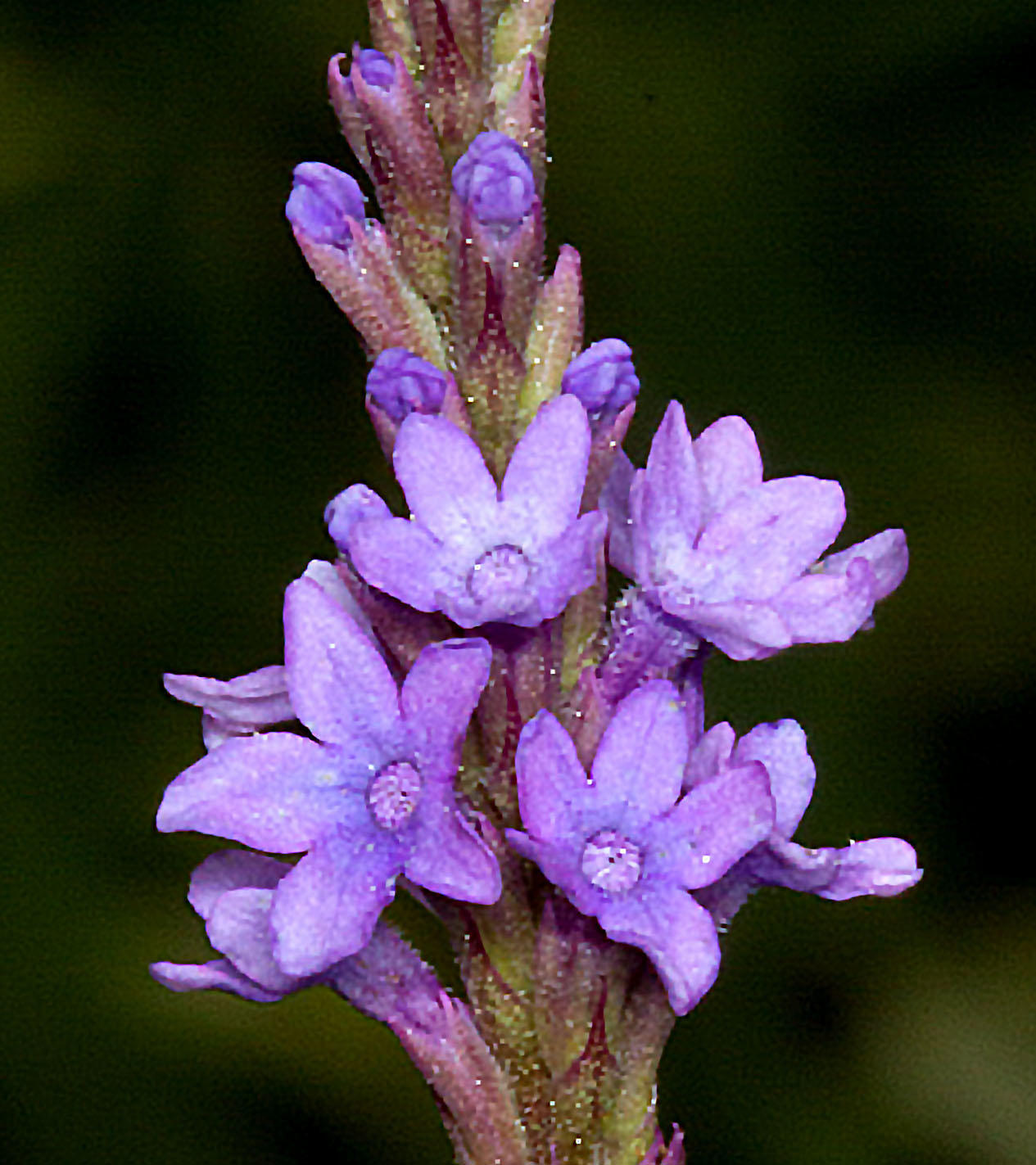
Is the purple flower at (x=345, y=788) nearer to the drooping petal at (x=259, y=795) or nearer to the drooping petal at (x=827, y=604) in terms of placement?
the drooping petal at (x=259, y=795)

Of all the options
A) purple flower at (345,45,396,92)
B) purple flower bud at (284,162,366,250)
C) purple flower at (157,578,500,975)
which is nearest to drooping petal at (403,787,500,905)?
purple flower at (157,578,500,975)

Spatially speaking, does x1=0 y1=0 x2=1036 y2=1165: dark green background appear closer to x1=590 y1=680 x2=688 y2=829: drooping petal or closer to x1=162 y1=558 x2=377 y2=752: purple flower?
x1=162 y1=558 x2=377 y2=752: purple flower

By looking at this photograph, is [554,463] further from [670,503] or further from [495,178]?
[495,178]

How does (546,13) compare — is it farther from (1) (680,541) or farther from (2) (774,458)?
(2) (774,458)

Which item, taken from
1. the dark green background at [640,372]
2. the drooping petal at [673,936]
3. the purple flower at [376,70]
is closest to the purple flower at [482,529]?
the drooping petal at [673,936]

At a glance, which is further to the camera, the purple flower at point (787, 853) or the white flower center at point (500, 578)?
the purple flower at point (787, 853)

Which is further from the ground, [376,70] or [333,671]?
[376,70]

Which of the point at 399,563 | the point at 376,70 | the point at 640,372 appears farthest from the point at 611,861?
the point at 640,372

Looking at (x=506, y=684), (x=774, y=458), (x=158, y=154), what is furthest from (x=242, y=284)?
(x=506, y=684)
